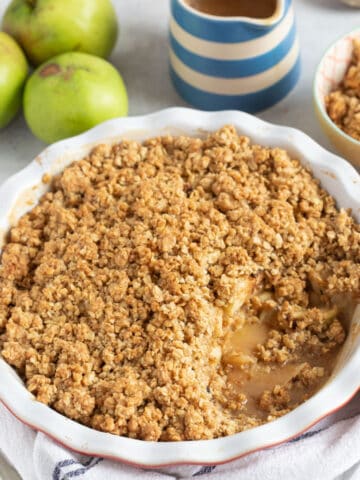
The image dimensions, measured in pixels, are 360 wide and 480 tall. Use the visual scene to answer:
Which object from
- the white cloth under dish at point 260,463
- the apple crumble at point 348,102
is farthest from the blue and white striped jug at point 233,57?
the white cloth under dish at point 260,463

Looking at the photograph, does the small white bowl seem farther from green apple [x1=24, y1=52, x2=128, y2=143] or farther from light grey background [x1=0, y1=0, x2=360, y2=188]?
green apple [x1=24, y1=52, x2=128, y2=143]

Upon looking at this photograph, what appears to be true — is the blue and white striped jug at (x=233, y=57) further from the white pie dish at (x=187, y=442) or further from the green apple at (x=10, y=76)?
the green apple at (x=10, y=76)

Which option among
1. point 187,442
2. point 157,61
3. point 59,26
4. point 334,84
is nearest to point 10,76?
point 59,26

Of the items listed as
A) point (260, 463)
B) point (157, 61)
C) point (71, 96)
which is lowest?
point (260, 463)

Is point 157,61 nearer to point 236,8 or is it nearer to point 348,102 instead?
point 236,8

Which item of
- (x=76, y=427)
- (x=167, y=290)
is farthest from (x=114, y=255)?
(x=76, y=427)

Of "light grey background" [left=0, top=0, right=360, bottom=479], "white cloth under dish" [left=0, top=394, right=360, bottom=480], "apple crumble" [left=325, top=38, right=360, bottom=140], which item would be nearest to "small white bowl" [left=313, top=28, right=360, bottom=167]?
"apple crumble" [left=325, top=38, right=360, bottom=140]

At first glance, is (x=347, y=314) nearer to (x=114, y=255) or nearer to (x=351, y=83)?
(x=114, y=255)
